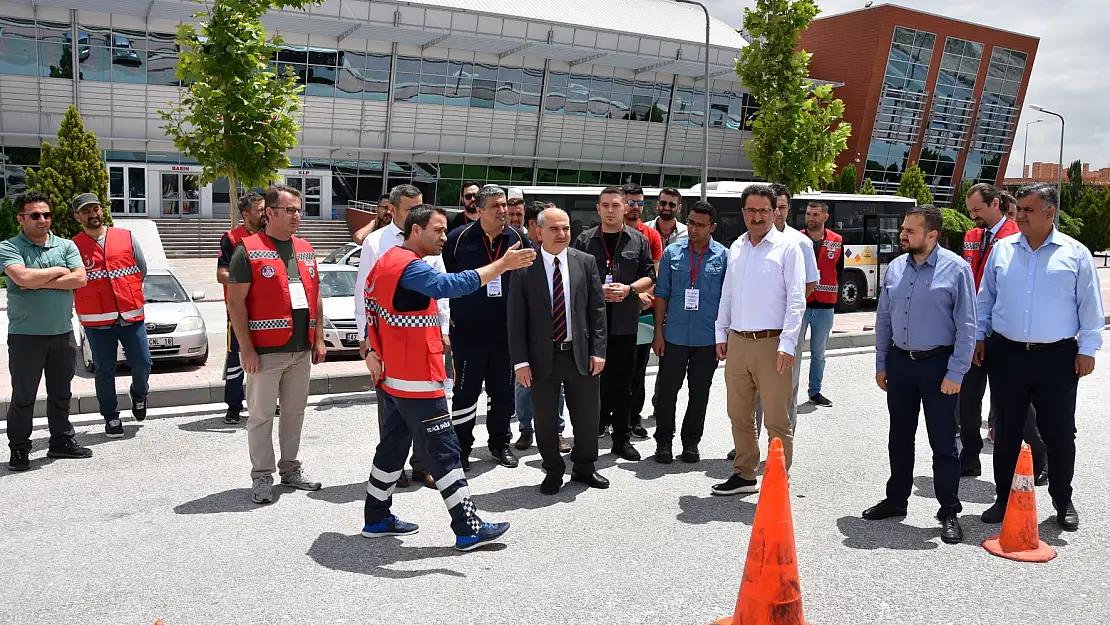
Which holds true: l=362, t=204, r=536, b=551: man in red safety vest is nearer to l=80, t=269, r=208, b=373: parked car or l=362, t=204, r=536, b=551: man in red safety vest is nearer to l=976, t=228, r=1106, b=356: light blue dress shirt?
l=976, t=228, r=1106, b=356: light blue dress shirt

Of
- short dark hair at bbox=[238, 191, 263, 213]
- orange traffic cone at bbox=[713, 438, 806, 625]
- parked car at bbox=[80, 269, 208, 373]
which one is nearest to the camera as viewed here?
orange traffic cone at bbox=[713, 438, 806, 625]

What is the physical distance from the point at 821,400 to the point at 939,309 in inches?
154

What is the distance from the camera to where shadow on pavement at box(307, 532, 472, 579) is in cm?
467

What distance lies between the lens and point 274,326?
596 cm

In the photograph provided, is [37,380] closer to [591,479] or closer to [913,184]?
[591,479]

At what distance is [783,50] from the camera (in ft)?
65.2

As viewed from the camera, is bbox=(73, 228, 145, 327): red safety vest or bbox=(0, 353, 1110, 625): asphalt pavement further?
bbox=(73, 228, 145, 327): red safety vest

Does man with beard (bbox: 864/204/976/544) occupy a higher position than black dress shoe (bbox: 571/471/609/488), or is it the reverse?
man with beard (bbox: 864/204/976/544)

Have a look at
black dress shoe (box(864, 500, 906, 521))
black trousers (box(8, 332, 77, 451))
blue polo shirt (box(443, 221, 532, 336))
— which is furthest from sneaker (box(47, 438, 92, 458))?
black dress shoe (box(864, 500, 906, 521))

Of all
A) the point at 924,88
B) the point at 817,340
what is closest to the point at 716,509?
the point at 817,340

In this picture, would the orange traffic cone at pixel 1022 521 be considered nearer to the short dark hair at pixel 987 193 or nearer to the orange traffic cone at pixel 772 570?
the orange traffic cone at pixel 772 570

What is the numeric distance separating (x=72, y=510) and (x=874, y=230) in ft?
59.0

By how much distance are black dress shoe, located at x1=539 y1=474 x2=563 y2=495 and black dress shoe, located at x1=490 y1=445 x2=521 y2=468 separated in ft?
2.21

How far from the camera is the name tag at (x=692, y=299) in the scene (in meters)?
6.71
